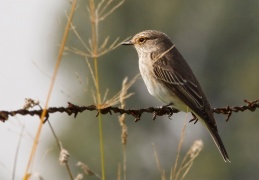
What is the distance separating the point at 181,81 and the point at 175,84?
0.42ft

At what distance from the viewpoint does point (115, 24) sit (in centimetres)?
5372

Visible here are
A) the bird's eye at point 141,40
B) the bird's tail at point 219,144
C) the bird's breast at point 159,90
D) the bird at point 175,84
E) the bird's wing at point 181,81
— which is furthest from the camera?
the bird's eye at point 141,40

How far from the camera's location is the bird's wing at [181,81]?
35.0ft

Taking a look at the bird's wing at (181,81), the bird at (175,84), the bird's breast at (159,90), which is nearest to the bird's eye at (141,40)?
the bird at (175,84)

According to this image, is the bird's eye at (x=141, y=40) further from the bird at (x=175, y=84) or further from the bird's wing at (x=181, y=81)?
the bird's wing at (x=181, y=81)

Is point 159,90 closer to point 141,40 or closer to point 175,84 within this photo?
point 175,84

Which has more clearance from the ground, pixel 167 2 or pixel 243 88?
pixel 167 2

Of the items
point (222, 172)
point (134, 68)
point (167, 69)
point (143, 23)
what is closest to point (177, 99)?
point (167, 69)

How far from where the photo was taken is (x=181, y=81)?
1116 cm

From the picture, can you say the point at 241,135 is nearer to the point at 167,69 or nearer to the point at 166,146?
the point at 166,146

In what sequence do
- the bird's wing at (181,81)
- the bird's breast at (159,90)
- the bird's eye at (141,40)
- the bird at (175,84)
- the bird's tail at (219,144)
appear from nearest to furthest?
the bird's tail at (219,144) < the bird at (175,84) < the bird's wing at (181,81) < the bird's breast at (159,90) < the bird's eye at (141,40)

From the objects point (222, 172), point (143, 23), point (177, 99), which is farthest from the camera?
point (143, 23)

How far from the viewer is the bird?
1050 cm

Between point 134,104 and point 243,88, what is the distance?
6621 millimetres
